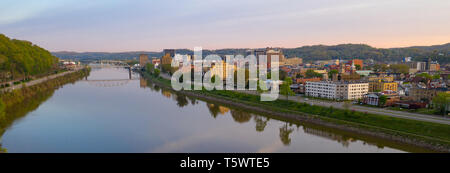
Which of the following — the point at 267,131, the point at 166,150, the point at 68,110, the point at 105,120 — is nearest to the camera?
the point at 166,150

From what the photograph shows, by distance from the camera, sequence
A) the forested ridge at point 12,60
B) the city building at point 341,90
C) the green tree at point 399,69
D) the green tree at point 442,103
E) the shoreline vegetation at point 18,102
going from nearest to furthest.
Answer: the green tree at point 442,103
the shoreline vegetation at point 18,102
the city building at point 341,90
the forested ridge at point 12,60
the green tree at point 399,69

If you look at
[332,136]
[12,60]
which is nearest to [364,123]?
[332,136]

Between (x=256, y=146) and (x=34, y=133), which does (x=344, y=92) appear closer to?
(x=256, y=146)

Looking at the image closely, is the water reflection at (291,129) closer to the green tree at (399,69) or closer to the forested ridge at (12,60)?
the forested ridge at (12,60)

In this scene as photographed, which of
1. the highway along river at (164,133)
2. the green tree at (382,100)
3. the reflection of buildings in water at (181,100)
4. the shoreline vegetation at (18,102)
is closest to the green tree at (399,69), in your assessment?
the green tree at (382,100)

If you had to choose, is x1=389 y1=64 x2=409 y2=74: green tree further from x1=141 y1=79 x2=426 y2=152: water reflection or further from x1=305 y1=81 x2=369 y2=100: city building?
x1=141 y1=79 x2=426 y2=152: water reflection

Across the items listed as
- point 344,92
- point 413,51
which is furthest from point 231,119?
point 413,51
